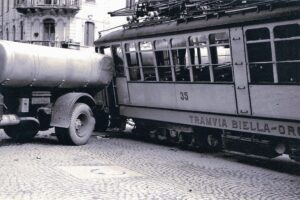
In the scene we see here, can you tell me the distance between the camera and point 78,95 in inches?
563

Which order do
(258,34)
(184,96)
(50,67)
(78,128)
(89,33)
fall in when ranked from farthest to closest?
(89,33) → (78,128) → (50,67) → (184,96) → (258,34)

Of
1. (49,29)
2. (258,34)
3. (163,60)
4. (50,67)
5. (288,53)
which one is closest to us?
(288,53)

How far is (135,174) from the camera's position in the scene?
9.88 m

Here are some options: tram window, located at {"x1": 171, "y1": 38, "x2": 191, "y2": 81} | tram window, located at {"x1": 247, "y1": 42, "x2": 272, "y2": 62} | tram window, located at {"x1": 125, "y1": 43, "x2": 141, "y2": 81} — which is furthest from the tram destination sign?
tram window, located at {"x1": 125, "y1": 43, "x2": 141, "y2": 81}

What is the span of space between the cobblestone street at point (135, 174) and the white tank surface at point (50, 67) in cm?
171

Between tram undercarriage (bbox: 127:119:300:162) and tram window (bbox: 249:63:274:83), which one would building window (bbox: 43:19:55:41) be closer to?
tram undercarriage (bbox: 127:119:300:162)

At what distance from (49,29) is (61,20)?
4.21ft

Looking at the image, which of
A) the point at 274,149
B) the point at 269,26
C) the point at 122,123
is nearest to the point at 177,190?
the point at 274,149

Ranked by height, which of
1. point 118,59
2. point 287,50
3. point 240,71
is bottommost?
point 240,71

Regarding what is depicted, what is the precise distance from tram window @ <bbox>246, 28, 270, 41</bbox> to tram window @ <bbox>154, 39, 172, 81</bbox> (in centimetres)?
297

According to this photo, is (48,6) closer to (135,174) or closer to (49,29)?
(49,29)

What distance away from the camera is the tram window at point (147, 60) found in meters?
14.4

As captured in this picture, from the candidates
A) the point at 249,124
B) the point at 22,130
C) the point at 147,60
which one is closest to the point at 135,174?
the point at 249,124

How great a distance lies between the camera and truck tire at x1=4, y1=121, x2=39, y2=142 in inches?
570
